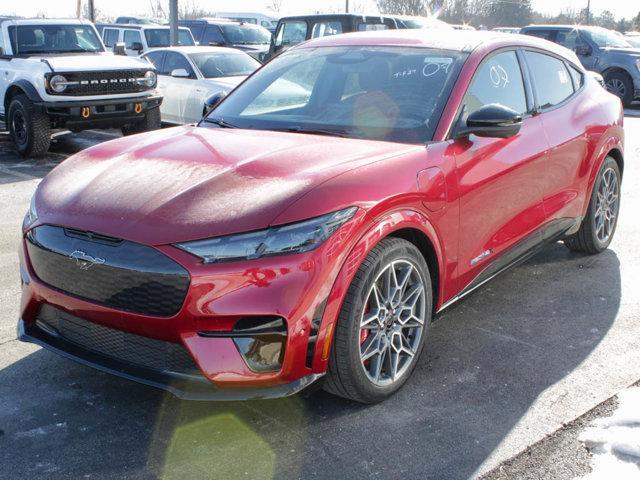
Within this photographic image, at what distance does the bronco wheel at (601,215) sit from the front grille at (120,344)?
11.5 ft

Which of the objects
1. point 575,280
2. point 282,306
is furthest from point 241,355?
point 575,280

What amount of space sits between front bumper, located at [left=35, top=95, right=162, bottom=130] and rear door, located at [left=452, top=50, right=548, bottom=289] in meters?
6.95

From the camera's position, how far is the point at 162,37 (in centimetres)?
2009

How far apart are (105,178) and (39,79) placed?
7.31 meters

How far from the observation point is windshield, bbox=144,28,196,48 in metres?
19.9

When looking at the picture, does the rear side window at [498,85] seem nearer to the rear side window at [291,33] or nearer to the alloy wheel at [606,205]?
the alloy wheel at [606,205]

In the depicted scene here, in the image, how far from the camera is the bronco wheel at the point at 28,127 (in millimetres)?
10039

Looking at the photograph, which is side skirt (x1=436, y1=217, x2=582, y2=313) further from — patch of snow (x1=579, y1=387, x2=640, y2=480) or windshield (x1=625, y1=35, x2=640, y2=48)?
windshield (x1=625, y1=35, x2=640, y2=48)

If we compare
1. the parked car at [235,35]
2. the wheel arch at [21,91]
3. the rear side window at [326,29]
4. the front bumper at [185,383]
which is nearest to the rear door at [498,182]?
the front bumper at [185,383]

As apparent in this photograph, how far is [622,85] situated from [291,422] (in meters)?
16.0

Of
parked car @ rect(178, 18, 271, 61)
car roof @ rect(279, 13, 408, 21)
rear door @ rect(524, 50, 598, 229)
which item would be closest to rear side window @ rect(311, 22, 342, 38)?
car roof @ rect(279, 13, 408, 21)

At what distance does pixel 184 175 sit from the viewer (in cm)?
339

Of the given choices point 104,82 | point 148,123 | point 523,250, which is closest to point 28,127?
point 104,82

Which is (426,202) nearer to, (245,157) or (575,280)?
(245,157)
